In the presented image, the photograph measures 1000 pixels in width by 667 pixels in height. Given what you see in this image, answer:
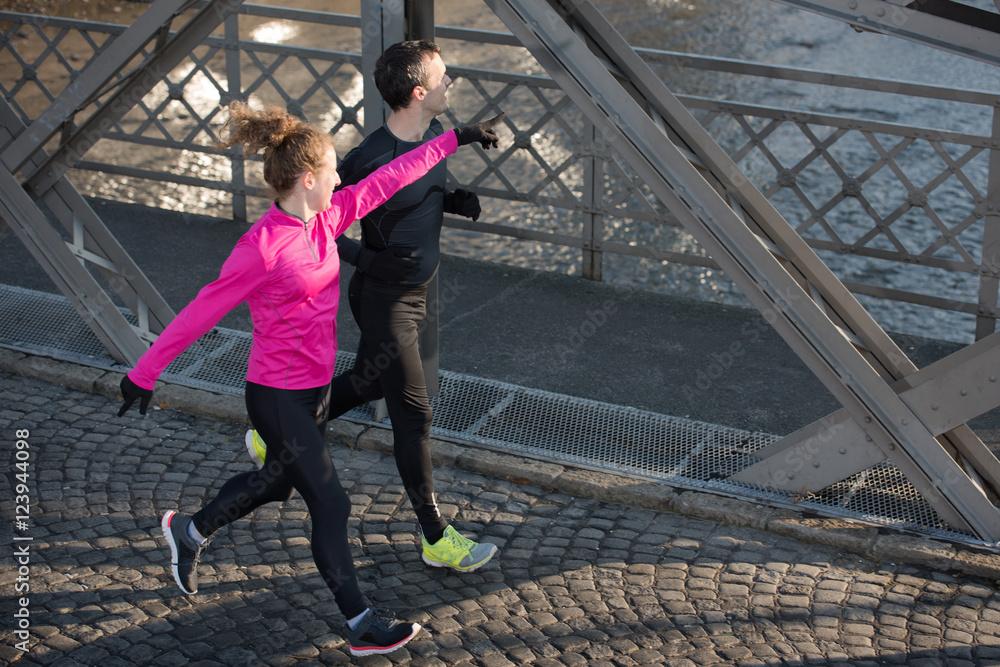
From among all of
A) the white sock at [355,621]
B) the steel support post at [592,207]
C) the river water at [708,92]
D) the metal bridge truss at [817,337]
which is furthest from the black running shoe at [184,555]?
the river water at [708,92]

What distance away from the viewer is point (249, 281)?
3506 mm

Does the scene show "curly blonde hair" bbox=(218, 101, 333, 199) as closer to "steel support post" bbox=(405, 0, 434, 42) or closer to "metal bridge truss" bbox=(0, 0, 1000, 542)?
"metal bridge truss" bbox=(0, 0, 1000, 542)

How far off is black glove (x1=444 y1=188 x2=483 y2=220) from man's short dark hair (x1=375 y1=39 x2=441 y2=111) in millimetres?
446

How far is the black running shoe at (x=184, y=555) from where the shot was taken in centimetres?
407

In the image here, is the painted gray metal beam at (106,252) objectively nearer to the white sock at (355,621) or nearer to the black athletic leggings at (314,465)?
the black athletic leggings at (314,465)

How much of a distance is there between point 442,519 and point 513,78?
3.70m

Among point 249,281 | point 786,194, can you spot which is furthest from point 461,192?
point 786,194

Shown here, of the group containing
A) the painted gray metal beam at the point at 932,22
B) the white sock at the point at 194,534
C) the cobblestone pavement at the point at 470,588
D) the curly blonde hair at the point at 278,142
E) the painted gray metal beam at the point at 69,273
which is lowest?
the cobblestone pavement at the point at 470,588

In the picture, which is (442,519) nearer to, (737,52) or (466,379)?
(466,379)

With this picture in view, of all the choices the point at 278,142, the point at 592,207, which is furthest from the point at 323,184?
the point at 592,207

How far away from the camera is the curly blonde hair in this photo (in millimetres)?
3551

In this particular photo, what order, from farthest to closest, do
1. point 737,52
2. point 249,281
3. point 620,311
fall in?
point 737,52
point 620,311
point 249,281

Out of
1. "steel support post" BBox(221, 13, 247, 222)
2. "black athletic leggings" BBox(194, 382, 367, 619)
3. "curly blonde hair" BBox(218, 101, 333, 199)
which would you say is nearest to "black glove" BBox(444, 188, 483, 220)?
"curly blonde hair" BBox(218, 101, 333, 199)

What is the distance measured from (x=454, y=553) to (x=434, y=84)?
6.18 ft
